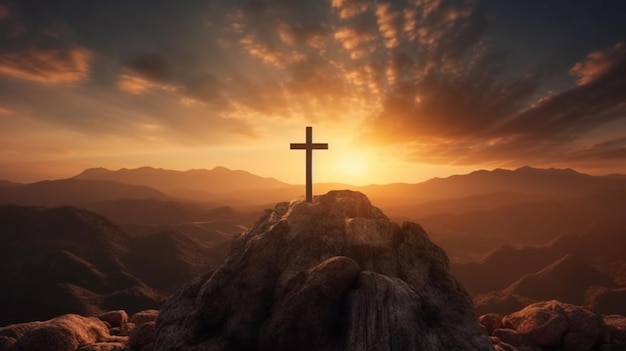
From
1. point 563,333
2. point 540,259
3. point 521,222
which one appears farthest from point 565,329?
point 521,222

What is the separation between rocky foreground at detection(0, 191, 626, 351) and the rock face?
3cm

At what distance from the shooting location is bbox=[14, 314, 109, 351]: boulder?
53.4 ft

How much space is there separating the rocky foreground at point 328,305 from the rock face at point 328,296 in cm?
3

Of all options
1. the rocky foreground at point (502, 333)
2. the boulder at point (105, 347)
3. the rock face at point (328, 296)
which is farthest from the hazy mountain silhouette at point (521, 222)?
the boulder at point (105, 347)

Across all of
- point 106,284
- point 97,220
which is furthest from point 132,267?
point 97,220

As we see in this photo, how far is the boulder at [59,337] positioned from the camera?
16266 millimetres

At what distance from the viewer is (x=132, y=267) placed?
70875 mm

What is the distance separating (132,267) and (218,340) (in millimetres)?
69670

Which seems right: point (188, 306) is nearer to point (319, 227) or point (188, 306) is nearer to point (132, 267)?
point (319, 227)

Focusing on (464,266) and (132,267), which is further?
(464,266)

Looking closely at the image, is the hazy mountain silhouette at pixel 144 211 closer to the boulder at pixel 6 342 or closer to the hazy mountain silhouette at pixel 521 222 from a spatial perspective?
the hazy mountain silhouette at pixel 521 222

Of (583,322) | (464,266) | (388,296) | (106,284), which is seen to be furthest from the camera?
(464,266)

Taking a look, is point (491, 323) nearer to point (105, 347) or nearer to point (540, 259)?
point (105, 347)

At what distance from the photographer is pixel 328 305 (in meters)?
10.4
